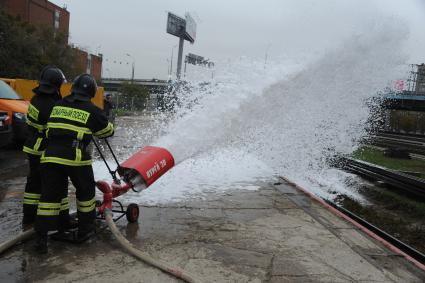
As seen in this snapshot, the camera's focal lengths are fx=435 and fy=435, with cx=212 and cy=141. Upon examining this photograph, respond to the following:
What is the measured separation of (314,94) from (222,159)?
3.45 metres

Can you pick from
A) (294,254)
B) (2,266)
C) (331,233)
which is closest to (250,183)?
(331,233)

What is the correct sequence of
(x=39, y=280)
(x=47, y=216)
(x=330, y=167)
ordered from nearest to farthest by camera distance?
(x=39, y=280), (x=47, y=216), (x=330, y=167)

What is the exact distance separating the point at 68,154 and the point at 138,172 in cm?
97

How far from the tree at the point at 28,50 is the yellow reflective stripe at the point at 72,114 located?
28857 millimetres

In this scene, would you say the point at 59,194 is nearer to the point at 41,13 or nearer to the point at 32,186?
the point at 32,186

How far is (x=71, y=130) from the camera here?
4.37 meters

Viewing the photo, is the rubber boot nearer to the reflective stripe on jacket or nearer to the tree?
the reflective stripe on jacket

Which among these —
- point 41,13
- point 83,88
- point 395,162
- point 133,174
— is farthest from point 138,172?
point 41,13

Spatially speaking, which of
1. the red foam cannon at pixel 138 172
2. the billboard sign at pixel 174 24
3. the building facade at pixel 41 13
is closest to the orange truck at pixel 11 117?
the red foam cannon at pixel 138 172

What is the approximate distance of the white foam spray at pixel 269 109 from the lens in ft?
22.0

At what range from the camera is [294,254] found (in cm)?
475

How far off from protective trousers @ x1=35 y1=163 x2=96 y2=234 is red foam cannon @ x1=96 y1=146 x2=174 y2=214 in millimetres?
362

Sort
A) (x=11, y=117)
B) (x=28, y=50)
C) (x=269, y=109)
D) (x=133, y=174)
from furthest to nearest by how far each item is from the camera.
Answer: (x=28, y=50) < (x=11, y=117) < (x=269, y=109) < (x=133, y=174)

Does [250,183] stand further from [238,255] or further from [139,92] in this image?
[139,92]
